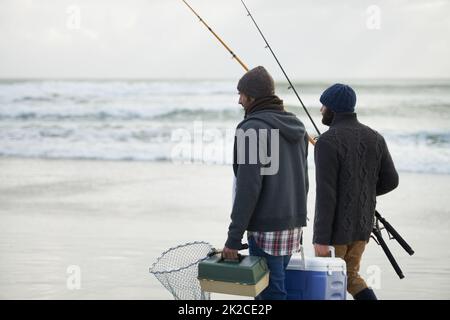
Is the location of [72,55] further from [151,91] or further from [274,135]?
[274,135]

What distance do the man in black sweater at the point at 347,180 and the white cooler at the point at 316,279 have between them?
135 millimetres

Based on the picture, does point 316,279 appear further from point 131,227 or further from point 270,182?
point 131,227

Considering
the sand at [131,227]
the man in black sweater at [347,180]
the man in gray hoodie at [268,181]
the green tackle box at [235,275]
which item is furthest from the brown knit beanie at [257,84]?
the sand at [131,227]

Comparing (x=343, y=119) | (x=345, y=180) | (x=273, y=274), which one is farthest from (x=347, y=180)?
(x=273, y=274)

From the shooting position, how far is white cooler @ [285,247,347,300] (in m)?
2.77

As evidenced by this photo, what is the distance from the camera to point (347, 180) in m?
2.89

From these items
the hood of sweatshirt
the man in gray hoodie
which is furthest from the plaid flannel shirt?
the hood of sweatshirt

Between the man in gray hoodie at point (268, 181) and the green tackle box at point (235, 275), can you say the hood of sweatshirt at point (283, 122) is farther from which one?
the green tackle box at point (235, 275)

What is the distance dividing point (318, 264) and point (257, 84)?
80cm

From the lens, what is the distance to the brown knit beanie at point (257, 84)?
8.79 feet

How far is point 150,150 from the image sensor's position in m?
12.6

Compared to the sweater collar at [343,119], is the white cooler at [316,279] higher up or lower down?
lower down
